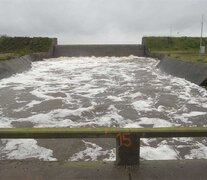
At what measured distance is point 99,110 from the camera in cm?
1009

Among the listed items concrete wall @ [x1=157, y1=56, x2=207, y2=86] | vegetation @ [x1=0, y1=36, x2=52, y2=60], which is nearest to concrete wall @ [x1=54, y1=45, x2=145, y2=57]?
vegetation @ [x1=0, y1=36, x2=52, y2=60]

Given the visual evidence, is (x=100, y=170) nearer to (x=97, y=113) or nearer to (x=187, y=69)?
(x=97, y=113)

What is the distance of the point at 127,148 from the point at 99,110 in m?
6.41

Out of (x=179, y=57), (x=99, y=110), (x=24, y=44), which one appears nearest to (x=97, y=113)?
(x=99, y=110)

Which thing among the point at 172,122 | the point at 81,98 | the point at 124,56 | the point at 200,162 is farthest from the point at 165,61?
the point at 200,162

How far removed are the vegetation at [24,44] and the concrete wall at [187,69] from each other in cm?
1519

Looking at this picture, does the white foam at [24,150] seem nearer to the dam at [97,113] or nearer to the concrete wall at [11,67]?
the dam at [97,113]

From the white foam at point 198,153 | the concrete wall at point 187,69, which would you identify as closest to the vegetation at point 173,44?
the concrete wall at point 187,69

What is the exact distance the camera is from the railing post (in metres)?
3.63

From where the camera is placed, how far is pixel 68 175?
3.61 meters

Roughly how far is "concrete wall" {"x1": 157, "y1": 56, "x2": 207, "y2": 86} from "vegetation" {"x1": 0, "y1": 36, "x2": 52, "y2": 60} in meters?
15.2

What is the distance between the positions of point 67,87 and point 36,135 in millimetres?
12075

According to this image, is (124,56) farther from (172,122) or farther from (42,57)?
(172,122)

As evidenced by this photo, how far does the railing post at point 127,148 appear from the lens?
3.63 meters
